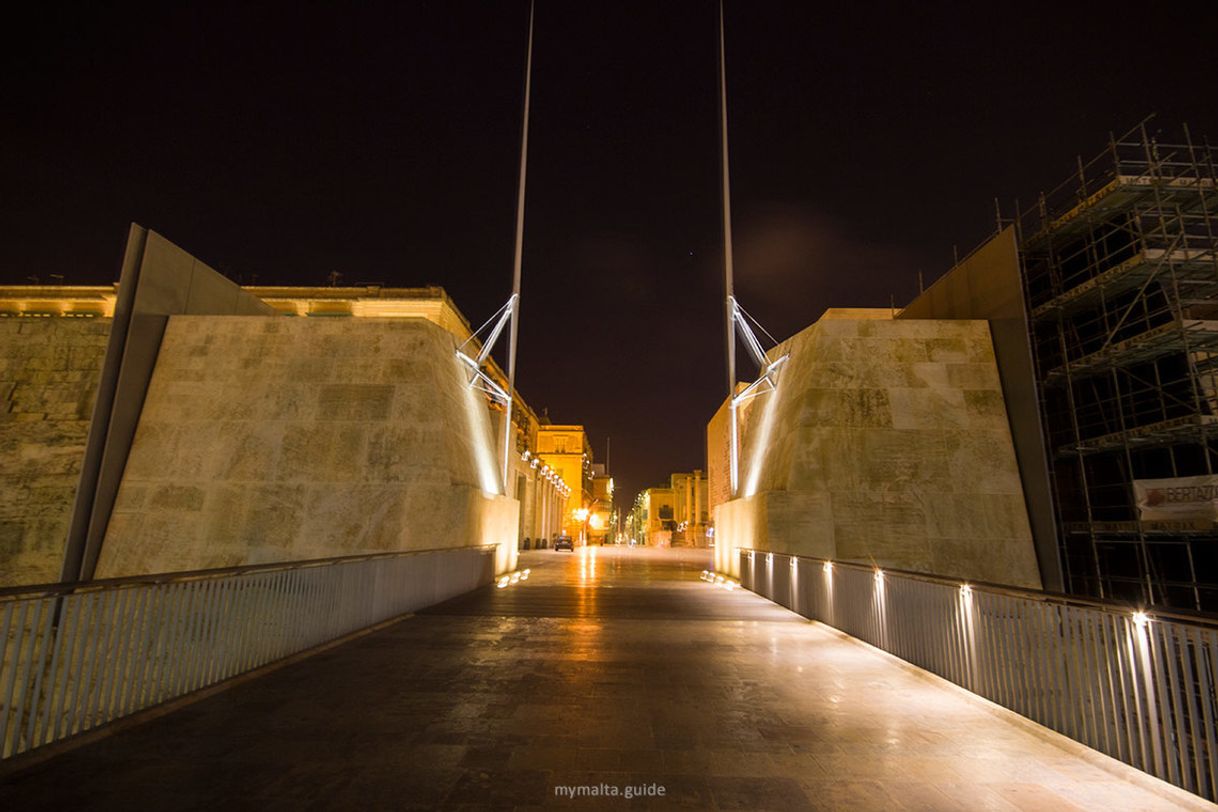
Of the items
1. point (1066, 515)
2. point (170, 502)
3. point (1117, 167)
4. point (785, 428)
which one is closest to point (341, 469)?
point (170, 502)

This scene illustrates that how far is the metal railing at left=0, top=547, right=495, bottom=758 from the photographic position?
4898mm

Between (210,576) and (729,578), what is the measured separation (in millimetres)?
18257

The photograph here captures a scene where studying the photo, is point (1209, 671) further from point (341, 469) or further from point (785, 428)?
point (341, 469)

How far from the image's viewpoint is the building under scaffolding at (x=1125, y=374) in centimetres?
1661

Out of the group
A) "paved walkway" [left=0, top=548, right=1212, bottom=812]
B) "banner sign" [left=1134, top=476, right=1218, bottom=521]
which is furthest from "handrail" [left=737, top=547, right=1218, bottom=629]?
"banner sign" [left=1134, top=476, right=1218, bottom=521]

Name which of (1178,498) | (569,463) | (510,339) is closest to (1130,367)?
(1178,498)

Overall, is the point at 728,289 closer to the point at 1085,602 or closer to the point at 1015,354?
the point at 1015,354

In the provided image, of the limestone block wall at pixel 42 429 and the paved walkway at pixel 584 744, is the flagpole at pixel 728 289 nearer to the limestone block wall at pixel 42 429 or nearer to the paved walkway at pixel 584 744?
the paved walkway at pixel 584 744

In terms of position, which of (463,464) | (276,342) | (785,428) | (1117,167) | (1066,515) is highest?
(1117,167)

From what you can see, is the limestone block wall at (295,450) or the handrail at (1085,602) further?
the limestone block wall at (295,450)

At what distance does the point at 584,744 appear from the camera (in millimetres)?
5145

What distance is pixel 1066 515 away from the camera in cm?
2016

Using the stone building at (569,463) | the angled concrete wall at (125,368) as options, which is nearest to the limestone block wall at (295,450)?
the angled concrete wall at (125,368)

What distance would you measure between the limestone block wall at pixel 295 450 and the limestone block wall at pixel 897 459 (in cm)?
1073
